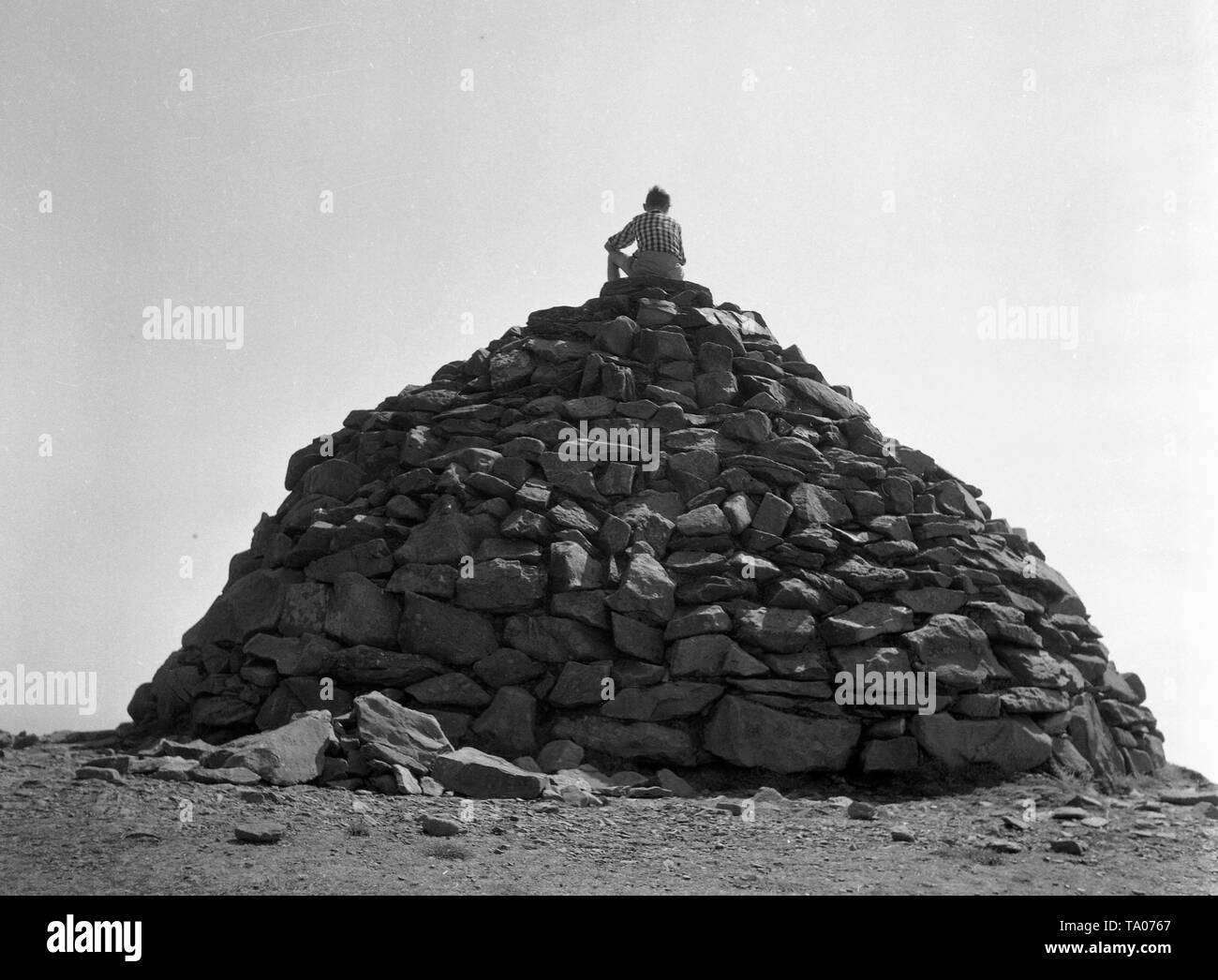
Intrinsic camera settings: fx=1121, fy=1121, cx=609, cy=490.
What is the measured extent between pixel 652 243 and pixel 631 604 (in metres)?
6.66

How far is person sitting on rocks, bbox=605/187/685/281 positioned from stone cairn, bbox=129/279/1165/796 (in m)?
1.32

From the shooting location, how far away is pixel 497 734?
12.2m

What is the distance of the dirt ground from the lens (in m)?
7.67

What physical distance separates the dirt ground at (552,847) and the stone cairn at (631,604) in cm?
94

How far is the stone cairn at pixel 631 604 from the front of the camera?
39.9 feet

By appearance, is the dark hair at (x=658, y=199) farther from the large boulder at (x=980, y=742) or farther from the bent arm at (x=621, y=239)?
the large boulder at (x=980, y=742)

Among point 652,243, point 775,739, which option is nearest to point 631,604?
point 775,739

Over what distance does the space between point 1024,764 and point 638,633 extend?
4534mm

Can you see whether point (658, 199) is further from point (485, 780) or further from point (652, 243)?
point (485, 780)

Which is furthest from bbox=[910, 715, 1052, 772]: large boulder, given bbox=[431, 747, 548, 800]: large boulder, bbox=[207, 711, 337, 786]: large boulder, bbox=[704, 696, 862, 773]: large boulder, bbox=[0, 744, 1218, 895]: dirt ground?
bbox=[207, 711, 337, 786]: large boulder

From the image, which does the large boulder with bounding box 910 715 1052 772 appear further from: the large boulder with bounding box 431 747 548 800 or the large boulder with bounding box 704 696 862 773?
the large boulder with bounding box 431 747 548 800

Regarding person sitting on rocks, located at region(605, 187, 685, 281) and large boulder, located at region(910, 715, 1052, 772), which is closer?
large boulder, located at region(910, 715, 1052, 772)

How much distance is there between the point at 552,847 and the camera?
28.5ft
